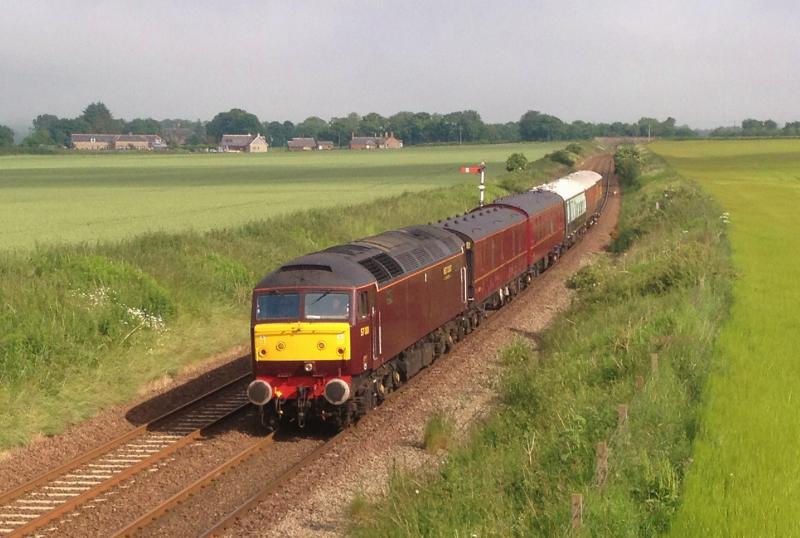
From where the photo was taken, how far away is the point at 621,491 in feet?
32.0

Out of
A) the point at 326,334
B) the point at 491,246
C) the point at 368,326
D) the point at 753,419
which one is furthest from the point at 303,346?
the point at 491,246

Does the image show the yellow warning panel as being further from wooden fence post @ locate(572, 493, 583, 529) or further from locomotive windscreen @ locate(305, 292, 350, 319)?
wooden fence post @ locate(572, 493, 583, 529)

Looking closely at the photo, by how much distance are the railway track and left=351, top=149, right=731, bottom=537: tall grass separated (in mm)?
4584

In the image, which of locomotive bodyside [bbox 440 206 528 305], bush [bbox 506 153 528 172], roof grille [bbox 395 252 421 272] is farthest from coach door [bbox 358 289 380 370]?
bush [bbox 506 153 528 172]

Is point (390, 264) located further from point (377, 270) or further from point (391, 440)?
point (391, 440)

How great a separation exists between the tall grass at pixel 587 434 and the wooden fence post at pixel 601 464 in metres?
0.09

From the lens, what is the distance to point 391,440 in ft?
54.7

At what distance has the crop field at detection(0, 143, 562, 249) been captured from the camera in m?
45.4

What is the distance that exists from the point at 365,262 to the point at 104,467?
5986 millimetres

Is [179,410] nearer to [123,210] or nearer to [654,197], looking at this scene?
[123,210]

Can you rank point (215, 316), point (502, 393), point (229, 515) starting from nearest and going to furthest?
point (229, 515), point (502, 393), point (215, 316)

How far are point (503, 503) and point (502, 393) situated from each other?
25.1ft

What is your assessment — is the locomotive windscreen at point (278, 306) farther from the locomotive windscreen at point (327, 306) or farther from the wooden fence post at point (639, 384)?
the wooden fence post at point (639, 384)

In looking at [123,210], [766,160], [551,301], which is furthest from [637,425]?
[766,160]
